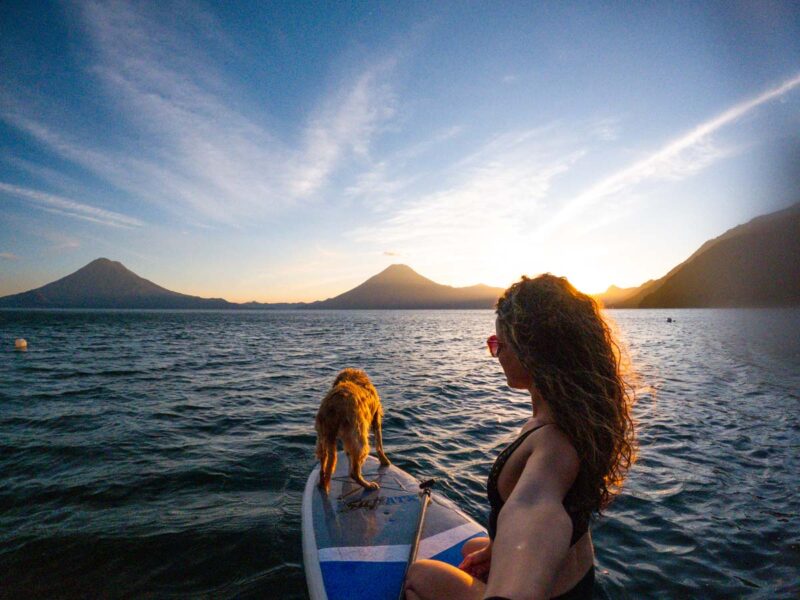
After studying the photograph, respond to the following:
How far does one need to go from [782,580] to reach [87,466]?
1100cm

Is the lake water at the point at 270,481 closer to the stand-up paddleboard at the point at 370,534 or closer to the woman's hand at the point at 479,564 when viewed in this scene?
the stand-up paddleboard at the point at 370,534

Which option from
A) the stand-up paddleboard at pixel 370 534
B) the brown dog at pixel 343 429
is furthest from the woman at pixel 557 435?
the brown dog at pixel 343 429

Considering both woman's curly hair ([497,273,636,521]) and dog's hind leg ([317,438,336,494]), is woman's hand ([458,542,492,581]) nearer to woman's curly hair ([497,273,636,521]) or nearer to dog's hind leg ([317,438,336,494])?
woman's curly hair ([497,273,636,521])

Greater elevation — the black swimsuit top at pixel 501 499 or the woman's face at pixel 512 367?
the woman's face at pixel 512 367

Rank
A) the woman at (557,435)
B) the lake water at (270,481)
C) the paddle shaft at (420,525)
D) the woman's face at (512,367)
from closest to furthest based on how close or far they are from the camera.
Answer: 1. the woman at (557,435)
2. the woman's face at (512,367)
3. the paddle shaft at (420,525)
4. the lake water at (270,481)

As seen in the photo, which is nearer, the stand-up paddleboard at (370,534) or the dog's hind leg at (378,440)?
the stand-up paddleboard at (370,534)

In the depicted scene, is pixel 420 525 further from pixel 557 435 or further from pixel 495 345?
pixel 557 435

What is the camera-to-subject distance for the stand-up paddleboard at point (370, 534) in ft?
13.2

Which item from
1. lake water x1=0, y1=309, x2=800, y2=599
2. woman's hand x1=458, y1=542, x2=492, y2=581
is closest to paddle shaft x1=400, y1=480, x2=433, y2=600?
woman's hand x1=458, y1=542, x2=492, y2=581

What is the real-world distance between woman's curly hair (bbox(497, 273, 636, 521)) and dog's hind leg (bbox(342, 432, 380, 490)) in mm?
4407

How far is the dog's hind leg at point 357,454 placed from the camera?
6.00m

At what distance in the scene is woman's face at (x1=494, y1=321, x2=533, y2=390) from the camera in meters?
2.15

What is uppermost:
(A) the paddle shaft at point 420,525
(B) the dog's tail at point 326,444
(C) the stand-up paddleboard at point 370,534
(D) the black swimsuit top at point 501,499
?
(D) the black swimsuit top at point 501,499

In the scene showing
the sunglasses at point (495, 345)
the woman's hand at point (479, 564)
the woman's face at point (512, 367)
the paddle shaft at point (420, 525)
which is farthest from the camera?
the paddle shaft at point (420, 525)
